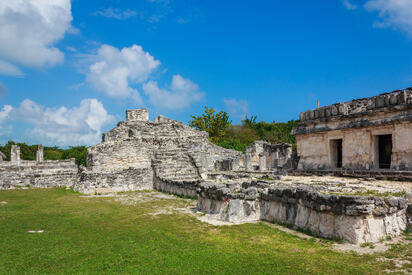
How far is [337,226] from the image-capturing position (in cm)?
514

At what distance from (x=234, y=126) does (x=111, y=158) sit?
33086 mm

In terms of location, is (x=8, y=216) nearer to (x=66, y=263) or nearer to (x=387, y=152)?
(x=66, y=263)

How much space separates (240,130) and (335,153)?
36104 mm

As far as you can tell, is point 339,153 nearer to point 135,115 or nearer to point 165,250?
point 165,250

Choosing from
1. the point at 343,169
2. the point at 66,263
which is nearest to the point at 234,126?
the point at 343,169

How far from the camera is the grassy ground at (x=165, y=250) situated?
4.19 m

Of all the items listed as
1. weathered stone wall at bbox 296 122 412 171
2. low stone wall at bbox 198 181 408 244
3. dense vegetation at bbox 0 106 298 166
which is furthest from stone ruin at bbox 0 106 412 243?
dense vegetation at bbox 0 106 298 166

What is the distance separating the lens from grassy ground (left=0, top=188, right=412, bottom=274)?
165 inches

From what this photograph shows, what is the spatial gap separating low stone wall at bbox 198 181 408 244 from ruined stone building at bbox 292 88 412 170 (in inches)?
155

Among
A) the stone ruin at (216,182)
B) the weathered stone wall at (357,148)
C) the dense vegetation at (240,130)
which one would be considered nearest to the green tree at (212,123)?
the dense vegetation at (240,130)

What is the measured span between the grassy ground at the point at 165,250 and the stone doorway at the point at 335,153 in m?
5.63

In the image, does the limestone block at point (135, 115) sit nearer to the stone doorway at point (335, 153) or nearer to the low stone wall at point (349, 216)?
the stone doorway at point (335, 153)

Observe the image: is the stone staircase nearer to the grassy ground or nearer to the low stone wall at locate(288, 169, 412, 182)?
the low stone wall at locate(288, 169, 412, 182)

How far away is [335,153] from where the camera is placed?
1109 centimetres
